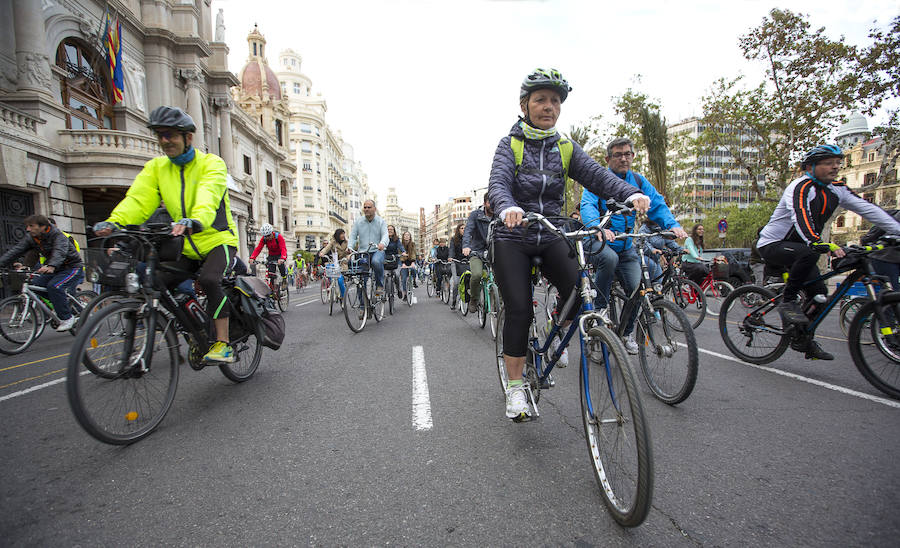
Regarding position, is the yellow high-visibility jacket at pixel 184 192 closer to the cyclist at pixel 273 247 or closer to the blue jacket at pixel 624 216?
the blue jacket at pixel 624 216

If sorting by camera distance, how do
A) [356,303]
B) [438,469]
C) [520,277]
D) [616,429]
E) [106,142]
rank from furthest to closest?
[106,142] < [356,303] < [520,277] < [438,469] < [616,429]

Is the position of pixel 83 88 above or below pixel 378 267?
above

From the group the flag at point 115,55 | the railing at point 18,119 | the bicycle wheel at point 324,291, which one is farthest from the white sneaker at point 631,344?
the flag at point 115,55

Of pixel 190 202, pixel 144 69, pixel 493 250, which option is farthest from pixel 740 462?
pixel 144 69

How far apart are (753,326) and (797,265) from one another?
0.71 m

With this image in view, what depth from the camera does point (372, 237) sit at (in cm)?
738

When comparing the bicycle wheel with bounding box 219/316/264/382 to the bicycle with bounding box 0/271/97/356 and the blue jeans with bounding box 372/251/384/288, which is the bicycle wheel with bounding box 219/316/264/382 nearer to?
the blue jeans with bounding box 372/251/384/288

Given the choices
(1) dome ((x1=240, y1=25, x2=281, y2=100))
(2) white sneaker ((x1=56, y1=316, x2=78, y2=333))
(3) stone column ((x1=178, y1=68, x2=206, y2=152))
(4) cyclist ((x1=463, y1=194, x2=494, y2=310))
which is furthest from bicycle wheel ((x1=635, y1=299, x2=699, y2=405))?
(1) dome ((x1=240, y1=25, x2=281, y2=100))

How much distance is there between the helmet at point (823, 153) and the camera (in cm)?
358

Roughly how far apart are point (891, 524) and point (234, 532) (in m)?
2.62

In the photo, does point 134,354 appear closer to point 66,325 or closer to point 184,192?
point 184,192

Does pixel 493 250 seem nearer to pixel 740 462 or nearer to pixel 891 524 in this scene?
pixel 740 462

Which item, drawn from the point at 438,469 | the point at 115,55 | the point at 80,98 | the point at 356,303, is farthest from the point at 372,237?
the point at 115,55

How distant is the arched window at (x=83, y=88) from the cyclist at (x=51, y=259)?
12.5 metres
